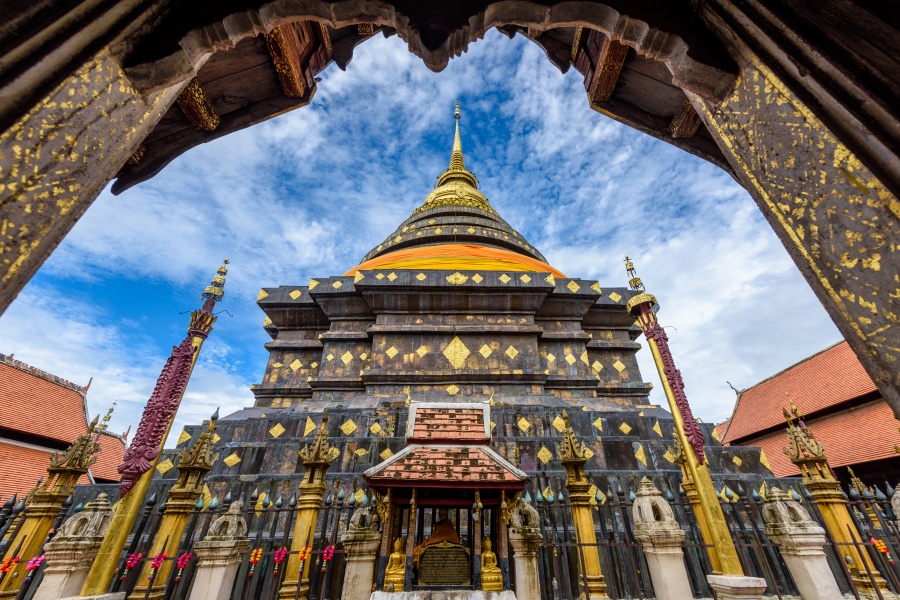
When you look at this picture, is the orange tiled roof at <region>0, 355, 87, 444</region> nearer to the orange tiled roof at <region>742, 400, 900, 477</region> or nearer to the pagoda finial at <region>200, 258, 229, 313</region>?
the pagoda finial at <region>200, 258, 229, 313</region>

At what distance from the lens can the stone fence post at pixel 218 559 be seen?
409 centimetres

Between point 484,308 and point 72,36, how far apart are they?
10.9 meters

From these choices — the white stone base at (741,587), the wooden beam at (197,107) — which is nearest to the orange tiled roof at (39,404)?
the wooden beam at (197,107)

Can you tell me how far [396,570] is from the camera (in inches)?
172

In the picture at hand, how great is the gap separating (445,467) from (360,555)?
5.10 feet

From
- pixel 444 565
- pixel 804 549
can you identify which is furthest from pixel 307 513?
pixel 804 549

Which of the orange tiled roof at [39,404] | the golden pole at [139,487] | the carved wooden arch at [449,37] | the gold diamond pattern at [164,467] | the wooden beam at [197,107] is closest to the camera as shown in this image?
the carved wooden arch at [449,37]

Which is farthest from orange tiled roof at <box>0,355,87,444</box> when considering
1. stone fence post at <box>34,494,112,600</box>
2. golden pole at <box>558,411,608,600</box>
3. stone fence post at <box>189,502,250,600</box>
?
golden pole at <box>558,411,608,600</box>

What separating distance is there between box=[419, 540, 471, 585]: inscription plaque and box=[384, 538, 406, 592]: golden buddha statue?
0.22m

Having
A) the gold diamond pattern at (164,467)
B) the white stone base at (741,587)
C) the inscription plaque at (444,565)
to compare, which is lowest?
the white stone base at (741,587)

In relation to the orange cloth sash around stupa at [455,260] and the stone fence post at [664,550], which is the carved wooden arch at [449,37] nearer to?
the stone fence post at [664,550]

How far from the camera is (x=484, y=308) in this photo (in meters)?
12.1

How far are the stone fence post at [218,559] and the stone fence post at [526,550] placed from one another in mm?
3419

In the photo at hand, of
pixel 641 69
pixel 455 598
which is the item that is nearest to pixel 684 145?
pixel 641 69
